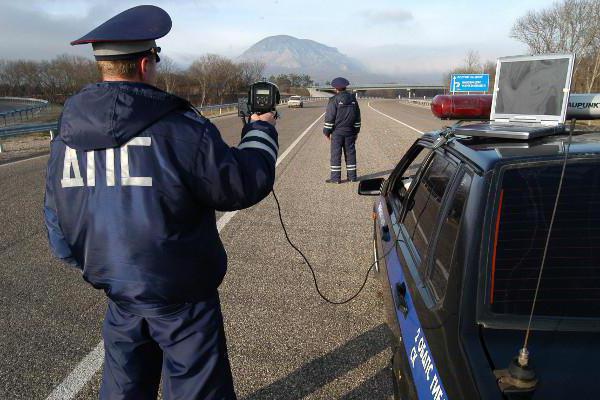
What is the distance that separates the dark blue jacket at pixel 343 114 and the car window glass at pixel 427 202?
5843 millimetres

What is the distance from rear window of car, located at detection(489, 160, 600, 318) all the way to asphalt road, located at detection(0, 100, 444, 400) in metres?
1.36

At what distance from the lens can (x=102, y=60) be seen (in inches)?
64.7

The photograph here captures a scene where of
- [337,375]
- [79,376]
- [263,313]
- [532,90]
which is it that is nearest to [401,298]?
[337,375]

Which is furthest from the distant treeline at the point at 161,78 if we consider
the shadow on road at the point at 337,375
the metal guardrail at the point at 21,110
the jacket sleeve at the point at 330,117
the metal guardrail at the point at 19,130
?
the shadow on road at the point at 337,375

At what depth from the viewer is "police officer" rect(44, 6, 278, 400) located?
159 centimetres

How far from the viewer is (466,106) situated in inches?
149

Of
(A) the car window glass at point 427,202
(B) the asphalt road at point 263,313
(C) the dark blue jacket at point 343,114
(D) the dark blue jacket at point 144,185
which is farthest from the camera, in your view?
(C) the dark blue jacket at point 343,114

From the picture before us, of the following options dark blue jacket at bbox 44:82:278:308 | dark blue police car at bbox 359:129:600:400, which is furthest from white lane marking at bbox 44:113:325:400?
dark blue police car at bbox 359:129:600:400

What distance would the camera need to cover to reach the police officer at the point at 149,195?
1591 mm

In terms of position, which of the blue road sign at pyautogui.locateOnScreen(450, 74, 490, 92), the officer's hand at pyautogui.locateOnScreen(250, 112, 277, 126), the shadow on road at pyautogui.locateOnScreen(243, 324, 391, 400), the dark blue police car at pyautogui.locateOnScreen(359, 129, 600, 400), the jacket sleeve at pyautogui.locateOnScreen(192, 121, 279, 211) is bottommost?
the shadow on road at pyautogui.locateOnScreen(243, 324, 391, 400)

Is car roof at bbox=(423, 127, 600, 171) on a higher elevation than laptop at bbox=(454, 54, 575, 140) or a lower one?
lower

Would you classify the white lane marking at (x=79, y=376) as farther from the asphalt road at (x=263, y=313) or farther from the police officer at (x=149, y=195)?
the police officer at (x=149, y=195)

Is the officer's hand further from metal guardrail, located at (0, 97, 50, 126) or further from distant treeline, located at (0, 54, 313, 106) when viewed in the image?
distant treeline, located at (0, 54, 313, 106)

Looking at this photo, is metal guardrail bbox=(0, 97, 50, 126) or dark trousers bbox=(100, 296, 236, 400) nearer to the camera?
dark trousers bbox=(100, 296, 236, 400)
